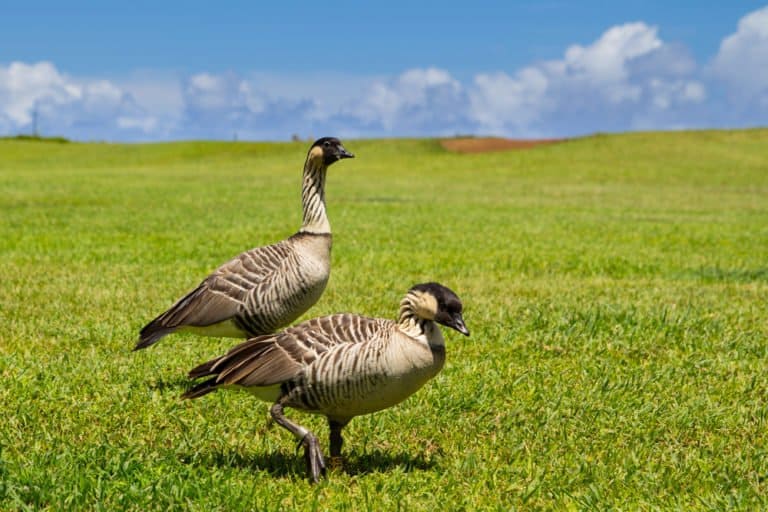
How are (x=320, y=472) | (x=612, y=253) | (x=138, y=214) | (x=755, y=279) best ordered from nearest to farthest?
1. (x=320, y=472)
2. (x=755, y=279)
3. (x=612, y=253)
4. (x=138, y=214)

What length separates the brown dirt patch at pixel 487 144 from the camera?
81562mm

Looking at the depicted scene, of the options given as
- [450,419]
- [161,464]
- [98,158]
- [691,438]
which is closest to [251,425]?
[161,464]

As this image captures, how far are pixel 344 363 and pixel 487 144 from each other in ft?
266

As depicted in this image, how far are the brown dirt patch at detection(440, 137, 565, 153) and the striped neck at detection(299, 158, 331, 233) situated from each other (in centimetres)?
7229

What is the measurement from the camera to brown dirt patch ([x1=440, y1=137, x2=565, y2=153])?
81.6m

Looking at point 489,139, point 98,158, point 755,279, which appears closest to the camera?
point 755,279

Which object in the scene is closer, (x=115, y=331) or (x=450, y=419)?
(x=450, y=419)

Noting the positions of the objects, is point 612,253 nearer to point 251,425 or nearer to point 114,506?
point 251,425

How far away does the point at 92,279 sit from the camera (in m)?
15.0

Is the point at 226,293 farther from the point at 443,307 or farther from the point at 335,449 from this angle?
the point at 443,307

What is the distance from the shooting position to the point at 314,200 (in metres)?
8.43

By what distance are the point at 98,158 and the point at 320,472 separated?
79367 mm

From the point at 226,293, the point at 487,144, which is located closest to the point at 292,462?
the point at 226,293

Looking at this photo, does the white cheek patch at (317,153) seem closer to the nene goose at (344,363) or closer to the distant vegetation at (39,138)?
the nene goose at (344,363)
